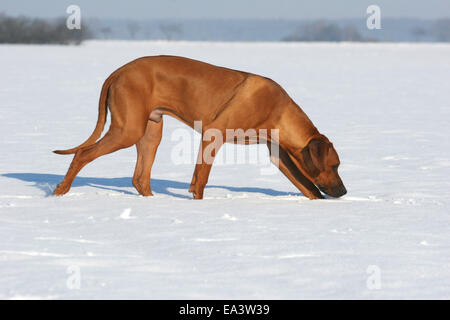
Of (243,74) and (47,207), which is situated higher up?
(243,74)

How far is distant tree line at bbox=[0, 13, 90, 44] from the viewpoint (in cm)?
5978

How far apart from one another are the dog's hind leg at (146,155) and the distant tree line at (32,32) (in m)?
54.0

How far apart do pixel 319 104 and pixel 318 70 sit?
511 inches

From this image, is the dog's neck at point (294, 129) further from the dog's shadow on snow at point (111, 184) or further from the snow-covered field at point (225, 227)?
the dog's shadow on snow at point (111, 184)

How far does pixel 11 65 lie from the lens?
3008 centimetres

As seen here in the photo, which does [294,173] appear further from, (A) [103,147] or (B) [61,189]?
(B) [61,189]

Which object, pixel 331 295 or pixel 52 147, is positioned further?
pixel 52 147

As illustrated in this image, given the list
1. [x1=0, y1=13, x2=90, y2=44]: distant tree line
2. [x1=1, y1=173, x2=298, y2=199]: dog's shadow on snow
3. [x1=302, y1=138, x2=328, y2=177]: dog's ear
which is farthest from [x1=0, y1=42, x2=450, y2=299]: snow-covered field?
[x1=0, y1=13, x2=90, y2=44]: distant tree line

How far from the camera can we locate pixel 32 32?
60.7 meters

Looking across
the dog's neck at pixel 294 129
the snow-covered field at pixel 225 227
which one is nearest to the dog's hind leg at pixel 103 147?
the snow-covered field at pixel 225 227

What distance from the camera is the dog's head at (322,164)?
7.07 metres

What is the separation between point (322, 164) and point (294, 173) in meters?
0.39
